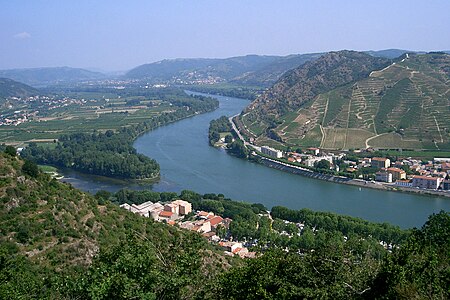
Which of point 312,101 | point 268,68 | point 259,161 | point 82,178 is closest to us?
point 82,178

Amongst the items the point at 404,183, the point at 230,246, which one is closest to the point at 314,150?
the point at 404,183

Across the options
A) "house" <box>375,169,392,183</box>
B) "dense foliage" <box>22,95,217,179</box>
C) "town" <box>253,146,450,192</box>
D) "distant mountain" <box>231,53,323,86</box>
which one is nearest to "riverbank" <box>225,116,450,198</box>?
"town" <box>253,146,450,192</box>

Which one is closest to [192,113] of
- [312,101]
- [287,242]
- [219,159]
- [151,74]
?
[312,101]

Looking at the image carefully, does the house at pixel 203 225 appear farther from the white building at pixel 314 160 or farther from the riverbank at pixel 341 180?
the white building at pixel 314 160

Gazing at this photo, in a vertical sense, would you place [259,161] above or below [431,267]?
below

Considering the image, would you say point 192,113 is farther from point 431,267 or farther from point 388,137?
point 431,267

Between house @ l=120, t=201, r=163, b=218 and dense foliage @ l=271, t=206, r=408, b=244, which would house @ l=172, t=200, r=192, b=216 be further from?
dense foliage @ l=271, t=206, r=408, b=244

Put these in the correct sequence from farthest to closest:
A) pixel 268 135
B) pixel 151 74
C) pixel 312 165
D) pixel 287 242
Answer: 1. pixel 151 74
2. pixel 268 135
3. pixel 312 165
4. pixel 287 242
